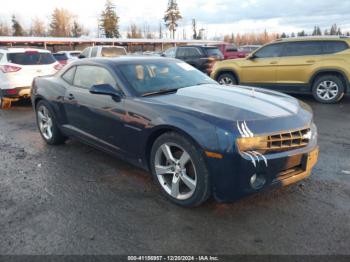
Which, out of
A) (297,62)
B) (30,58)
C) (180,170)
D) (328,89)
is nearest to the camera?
(180,170)

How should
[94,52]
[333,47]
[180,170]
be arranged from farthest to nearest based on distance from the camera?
1. [94,52]
2. [333,47]
3. [180,170]

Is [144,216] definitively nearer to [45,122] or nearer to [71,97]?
[71,97]

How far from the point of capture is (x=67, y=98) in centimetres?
480

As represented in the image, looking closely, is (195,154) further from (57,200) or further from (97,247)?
(57,200)

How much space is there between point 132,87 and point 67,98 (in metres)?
1.45

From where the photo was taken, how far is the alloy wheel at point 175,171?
10.6ft

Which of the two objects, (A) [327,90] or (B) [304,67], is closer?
(A) [327,90]

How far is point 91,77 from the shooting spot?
4527mm

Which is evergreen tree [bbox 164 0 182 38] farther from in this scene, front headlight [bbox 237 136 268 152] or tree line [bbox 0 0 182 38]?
front headlight [bbox 237 136 268 152]

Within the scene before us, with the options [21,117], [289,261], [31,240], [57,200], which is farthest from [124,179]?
[21,117]

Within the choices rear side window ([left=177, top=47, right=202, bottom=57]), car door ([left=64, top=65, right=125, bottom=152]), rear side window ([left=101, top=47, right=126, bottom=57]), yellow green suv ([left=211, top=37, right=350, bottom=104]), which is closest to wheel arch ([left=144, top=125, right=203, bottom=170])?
car door ([left=64, top=65, right=125, bottom=152])

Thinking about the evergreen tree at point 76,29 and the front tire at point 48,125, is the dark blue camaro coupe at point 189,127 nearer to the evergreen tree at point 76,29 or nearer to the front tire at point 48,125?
the front tire at point 48,125

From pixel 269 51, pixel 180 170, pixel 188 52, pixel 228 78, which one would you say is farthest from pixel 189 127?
pixel 188 52

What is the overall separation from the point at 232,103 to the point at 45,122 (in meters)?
3.68
